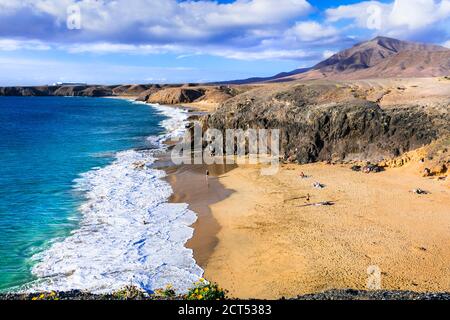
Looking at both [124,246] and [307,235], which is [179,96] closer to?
[124,246]

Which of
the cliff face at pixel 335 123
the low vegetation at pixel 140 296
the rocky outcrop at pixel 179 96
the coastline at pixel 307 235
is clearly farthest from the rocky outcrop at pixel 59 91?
the low vegetation at pixel 140 296

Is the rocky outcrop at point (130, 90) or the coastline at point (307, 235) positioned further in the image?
the rocky outcrop at point (130, 90)

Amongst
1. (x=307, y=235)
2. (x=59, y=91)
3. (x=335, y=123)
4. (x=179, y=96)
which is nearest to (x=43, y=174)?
(x=307, y=235)

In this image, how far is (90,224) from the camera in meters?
22.7

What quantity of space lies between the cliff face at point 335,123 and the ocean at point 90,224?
12.7 m

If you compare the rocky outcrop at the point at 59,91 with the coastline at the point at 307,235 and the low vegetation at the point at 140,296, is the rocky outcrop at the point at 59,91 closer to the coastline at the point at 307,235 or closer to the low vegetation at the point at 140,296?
the coastline at the point at 307,235

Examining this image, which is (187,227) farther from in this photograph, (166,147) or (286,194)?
(166,147)

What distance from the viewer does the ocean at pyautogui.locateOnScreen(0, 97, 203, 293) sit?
55.3 ft

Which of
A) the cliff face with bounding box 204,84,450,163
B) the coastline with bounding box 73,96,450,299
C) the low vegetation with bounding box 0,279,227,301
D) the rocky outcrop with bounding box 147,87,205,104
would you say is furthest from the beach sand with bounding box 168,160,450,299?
the rocky outcrop with bounding box 147,87,205,104

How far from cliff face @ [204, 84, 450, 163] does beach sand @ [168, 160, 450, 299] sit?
425cm

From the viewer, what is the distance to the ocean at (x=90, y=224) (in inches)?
664

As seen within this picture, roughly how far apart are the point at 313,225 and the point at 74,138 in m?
43.7

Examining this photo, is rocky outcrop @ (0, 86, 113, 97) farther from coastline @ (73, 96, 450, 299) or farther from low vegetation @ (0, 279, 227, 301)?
low vegetation @ (0, 279, 227, 301)
